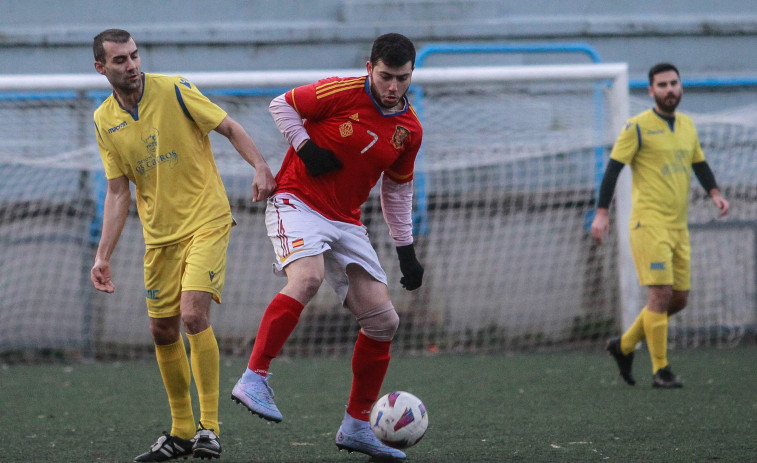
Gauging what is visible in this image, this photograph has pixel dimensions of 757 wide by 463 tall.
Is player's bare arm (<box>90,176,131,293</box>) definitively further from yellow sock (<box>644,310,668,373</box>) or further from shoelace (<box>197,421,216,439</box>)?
yellow sock (<box>644,310,668,373</box>)

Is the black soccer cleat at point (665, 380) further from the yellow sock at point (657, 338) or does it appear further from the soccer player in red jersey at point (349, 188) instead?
the soccer player in red jersey at point (349, 188)

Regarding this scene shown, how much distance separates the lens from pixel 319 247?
390 centimetres

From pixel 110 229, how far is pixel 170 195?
0.31 m

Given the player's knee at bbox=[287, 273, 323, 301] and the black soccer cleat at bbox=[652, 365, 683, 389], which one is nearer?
the player's knee at bbox=[287, 273, 323, 301]

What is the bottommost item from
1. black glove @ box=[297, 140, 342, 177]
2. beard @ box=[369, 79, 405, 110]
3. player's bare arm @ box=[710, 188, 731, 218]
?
player's bare arm @ box=[710, 188, 731, 218]

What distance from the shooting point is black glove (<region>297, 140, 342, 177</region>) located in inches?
156

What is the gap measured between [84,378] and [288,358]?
1776 millimetres

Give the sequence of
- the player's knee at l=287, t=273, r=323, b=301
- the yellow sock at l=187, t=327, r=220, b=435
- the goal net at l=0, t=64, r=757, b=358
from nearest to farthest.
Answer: the player's knee at l=287, t=273, r=323, b=301
the yellow sock at l=187, t=327, r=220, b=435
the goal net at l=0, t=64, r=757, b=358

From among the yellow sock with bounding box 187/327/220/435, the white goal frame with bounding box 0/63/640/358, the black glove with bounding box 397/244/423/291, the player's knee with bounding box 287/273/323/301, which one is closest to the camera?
the player's knee with bounding box 287/273/323/301

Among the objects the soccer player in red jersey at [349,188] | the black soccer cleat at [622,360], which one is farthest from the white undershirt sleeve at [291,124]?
the black soccer cleat at [622,360]

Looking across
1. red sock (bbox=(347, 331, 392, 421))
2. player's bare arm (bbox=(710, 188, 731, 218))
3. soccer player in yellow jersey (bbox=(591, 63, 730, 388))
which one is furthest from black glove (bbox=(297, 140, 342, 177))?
player's bare arm (bbox=(710, 188, 731, 218))

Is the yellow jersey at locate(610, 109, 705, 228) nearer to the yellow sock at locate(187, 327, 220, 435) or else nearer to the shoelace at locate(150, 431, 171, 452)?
the yellow sock at locate(187, 327, 220, 435)

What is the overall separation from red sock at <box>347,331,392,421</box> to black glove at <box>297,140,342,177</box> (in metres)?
0.74

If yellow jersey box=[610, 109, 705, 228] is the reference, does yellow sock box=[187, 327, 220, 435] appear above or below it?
below
